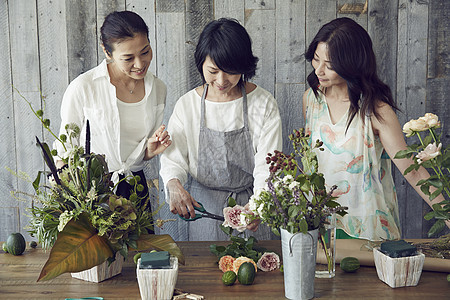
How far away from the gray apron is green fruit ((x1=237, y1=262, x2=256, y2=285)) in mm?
629

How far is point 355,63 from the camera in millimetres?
1961

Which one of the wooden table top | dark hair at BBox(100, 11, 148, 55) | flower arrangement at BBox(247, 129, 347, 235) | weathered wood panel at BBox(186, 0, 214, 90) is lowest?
the wooden table top

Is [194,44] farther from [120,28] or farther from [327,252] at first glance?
[327,252]

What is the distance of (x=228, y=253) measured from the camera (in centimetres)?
167

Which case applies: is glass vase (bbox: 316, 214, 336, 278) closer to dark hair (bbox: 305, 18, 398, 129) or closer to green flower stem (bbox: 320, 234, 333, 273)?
green flower stem (bbox: 320, 234, 333, 273)

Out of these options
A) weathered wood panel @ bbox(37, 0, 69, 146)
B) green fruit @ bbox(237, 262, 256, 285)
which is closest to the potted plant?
green fruit @ bbox(237, 262, 256, 285)

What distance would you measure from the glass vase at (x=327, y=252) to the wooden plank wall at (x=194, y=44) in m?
1.28

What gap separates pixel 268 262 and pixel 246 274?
14cm

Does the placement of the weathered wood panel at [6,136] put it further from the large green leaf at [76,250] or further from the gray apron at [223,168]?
the large green leaf at [76,250]

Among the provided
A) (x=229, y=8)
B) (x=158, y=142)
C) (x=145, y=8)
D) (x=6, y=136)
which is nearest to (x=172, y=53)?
(x=145, y=8)

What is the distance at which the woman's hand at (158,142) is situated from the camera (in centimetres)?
206

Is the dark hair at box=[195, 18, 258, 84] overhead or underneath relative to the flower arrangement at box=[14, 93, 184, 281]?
overhead

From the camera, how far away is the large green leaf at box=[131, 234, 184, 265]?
1526 mm

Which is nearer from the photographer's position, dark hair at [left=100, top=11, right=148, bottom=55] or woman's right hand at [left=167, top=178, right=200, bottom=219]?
woman's right hand at [left=167, top=178, right=200, bottom=219]
